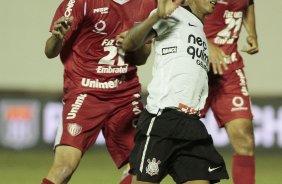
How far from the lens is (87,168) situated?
36.2 feet

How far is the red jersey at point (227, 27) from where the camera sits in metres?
7.77

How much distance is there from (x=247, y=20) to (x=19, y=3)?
5.67 m

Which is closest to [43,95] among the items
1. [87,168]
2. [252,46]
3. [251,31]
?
[87,168]

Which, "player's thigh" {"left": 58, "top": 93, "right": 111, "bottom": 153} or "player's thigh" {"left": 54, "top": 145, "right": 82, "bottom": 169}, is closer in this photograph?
"player's thigh" {"left": 54, "top": 145, "right": 82, "bottom": 169}

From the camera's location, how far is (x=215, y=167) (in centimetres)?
588

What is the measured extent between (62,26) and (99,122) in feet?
3.19

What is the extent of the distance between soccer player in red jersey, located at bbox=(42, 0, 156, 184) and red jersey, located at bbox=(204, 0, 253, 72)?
1.02 metres

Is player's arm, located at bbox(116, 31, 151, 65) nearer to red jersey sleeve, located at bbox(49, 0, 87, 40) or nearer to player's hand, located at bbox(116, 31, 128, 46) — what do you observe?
player's hand, located at bbox(116, 31, 128, 46)

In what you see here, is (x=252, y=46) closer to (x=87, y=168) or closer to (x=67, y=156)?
(x=67, y=156)

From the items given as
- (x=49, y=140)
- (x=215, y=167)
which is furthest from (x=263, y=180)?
(x=215, y=167)

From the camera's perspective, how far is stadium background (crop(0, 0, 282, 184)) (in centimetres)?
1165

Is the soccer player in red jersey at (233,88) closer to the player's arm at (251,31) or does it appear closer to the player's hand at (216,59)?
the player's arm at (251,31)

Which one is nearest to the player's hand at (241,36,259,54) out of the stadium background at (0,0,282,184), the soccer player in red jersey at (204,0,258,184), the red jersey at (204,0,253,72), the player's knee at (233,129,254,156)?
the soccer player in red jersey at (204,0,258,184)

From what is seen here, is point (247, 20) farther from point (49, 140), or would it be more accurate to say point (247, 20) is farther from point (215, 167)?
point (49, 140)
